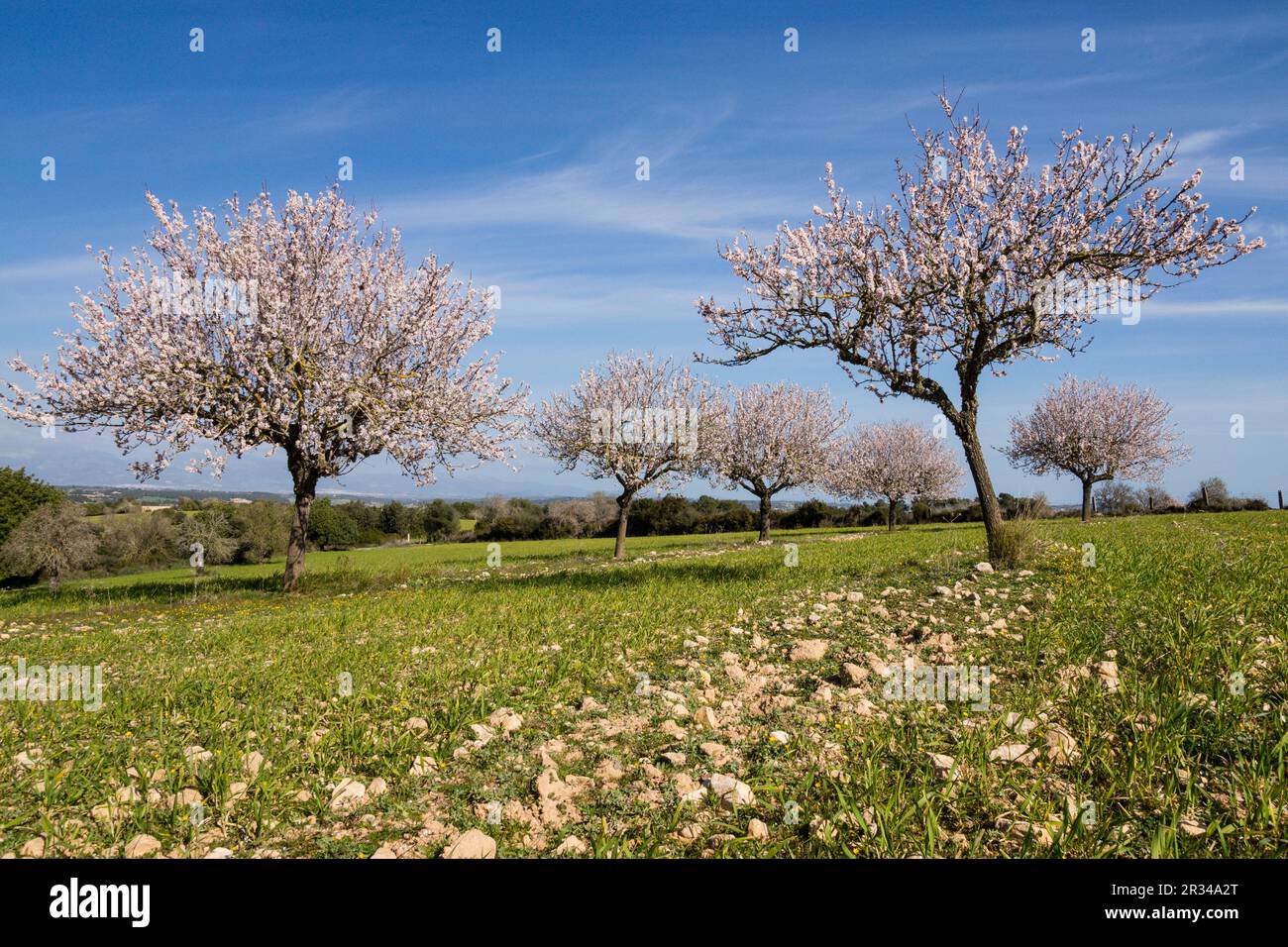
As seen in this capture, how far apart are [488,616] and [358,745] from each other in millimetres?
5884

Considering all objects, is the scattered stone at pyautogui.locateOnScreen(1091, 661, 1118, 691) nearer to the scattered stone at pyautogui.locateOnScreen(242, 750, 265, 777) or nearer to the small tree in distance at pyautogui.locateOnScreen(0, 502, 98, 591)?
the scattered stone at pyautogui.locateOnScreen(242, 750, 265, 777)

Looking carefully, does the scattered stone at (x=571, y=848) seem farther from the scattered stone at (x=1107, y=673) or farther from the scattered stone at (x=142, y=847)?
the scattered stone at (x=1107, y=673)

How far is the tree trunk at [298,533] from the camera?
20.2 m

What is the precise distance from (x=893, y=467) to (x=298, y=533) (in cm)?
4700

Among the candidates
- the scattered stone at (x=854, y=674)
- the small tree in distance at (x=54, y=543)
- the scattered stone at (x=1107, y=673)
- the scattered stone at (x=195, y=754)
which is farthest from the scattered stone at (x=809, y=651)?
the small tree in distance at (x=54, y=543)

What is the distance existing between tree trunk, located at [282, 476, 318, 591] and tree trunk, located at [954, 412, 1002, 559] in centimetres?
1842

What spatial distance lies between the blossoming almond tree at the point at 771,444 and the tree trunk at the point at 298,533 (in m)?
26.6

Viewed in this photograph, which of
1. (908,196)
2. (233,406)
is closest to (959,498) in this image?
(908,196)

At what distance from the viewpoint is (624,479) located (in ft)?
116

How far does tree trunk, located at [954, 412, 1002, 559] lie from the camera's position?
13.8 m

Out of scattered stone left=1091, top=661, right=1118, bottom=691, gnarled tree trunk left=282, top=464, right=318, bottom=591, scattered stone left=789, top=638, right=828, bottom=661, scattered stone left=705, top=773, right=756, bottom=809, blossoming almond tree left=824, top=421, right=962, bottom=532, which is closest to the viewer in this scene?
scattered stone left=705, top=773, right=756, bottom=809

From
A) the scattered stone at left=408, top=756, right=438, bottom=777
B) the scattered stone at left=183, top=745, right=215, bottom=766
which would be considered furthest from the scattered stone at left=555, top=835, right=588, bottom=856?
the scattered stone at left=183, top=745, right=215, bottom=766
